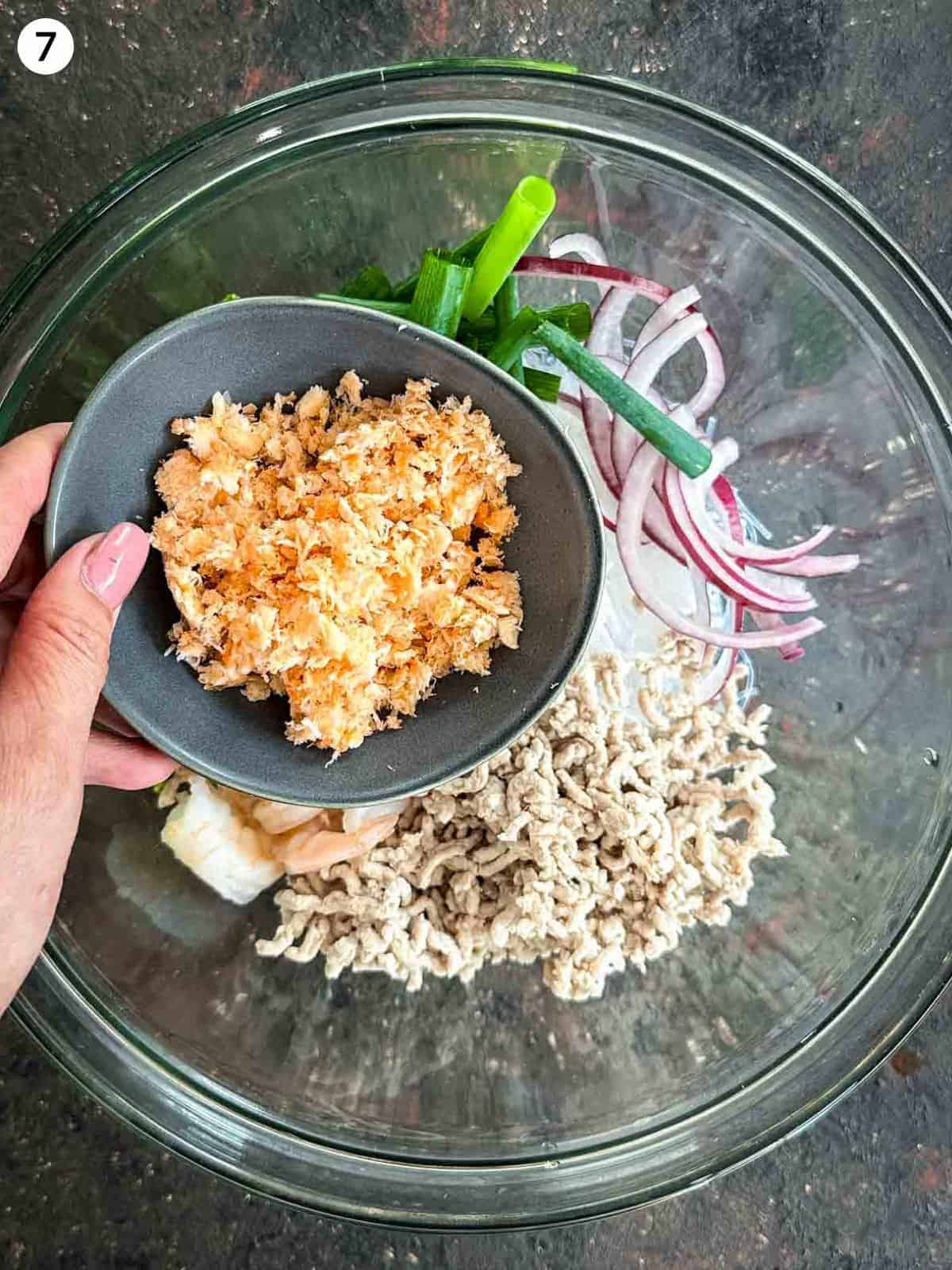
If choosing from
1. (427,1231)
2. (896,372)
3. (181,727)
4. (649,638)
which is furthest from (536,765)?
(896,372)

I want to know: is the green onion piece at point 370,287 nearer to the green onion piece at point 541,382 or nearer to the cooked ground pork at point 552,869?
the green onion piece at point 541,382

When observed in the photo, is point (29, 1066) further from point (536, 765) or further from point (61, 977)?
point (536, 765)

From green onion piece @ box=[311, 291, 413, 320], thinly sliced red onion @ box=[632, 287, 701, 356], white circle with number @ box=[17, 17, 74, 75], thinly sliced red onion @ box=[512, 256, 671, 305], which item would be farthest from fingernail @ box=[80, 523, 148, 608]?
white circle with number @ box=[17, 17, 74, 75]

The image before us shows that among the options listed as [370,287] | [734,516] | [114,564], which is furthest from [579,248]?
[114,564]

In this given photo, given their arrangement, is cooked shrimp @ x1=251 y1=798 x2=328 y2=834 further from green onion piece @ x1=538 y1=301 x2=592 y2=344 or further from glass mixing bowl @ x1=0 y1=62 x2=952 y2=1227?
green onion piece @ x1=538 y1=301 x2=592 y2=344

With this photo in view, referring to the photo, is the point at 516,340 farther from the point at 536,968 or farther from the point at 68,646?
the point at 536,968

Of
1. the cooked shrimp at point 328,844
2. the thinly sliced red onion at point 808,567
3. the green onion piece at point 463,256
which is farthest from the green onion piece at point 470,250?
the cooked shrimp at point 328,844

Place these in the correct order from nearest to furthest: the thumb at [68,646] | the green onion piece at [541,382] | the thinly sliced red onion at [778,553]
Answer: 1. the thumb at [68,646]
2. the green onion piece at [541,382]
3. the thinly sliced red onion at [778,553]
